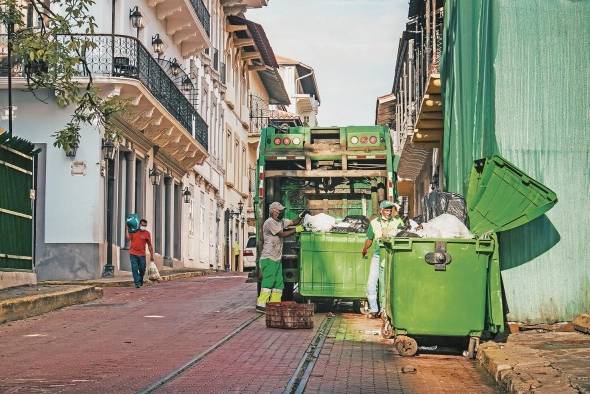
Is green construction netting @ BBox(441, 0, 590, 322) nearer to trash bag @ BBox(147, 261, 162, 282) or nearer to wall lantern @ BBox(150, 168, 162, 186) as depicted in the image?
trash bag @ BBox(147, 261, 162, 282)

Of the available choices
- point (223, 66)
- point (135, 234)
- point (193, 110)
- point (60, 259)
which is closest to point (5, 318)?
point (135, 234)

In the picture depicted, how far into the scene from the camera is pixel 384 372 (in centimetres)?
962

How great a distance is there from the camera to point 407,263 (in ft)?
35.5

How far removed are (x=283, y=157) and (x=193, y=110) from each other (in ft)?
58.4

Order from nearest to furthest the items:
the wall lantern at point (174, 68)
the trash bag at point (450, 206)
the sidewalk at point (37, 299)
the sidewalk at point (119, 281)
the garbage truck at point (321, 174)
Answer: the trash bag at point (450, 206)
the sidewalk at point (37, 299)
the garbage truck at point (321, 174)
the sidewalk at point (119, 281)
the wall lantern at point (174, 68)

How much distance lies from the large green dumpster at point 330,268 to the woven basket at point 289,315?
2142 millimetres

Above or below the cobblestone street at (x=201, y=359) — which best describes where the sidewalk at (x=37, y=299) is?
above

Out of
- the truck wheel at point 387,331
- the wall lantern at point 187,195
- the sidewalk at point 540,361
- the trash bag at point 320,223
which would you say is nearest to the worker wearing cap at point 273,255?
the trash bag at point 320,223

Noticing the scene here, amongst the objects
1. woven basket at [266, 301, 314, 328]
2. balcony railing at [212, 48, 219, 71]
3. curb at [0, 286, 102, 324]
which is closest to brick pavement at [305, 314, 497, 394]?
woven basket at [266, 301, 314, 328]

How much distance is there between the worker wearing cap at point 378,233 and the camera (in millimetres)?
14734

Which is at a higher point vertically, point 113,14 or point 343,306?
point 113,14

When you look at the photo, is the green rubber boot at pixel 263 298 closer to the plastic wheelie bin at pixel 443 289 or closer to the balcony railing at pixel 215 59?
the plastic wheelie bin at pixel 443 289

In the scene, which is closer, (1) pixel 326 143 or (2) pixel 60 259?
(1) pixel 326 143

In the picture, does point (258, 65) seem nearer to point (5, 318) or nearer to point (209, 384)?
point (5, 318)
